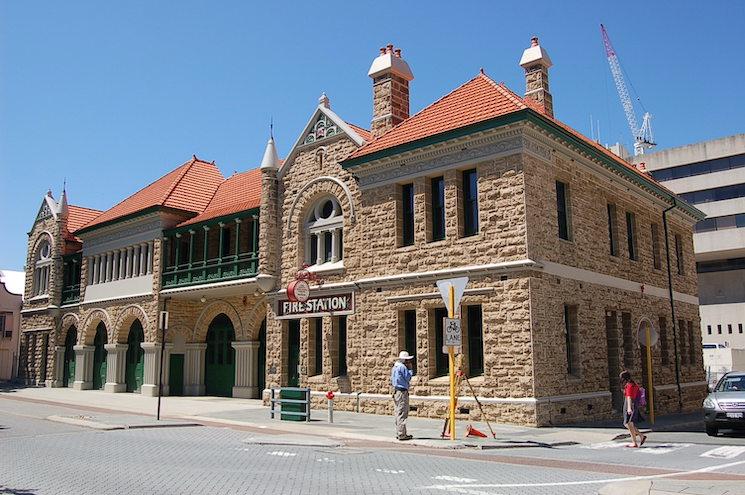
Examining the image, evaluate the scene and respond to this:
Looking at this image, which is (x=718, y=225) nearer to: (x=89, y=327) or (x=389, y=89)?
(x=389, y=89)

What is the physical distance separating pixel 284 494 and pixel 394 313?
1193 cm

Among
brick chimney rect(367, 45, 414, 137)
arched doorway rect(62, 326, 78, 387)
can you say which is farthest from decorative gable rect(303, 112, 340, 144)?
arched doorway rect(62, 326, 78, 387)

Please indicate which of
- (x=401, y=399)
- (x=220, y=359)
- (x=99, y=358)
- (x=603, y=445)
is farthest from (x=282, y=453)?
(x=99, y=358)

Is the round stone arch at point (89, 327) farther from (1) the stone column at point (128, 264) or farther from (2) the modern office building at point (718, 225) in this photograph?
(2) the modern office building at point (718, 225)

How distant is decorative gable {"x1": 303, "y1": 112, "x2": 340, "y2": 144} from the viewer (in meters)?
23.6

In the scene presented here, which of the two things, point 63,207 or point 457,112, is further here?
point 63,207

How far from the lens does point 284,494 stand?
328 inches

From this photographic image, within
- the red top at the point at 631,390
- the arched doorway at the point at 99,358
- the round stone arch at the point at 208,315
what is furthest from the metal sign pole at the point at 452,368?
the arched doorway at the point at 99,358

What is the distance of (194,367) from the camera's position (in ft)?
98.2

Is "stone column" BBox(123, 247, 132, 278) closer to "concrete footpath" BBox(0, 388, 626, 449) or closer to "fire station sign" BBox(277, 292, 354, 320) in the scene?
"concrete footpath" BBox(0, 388, 626, 449)

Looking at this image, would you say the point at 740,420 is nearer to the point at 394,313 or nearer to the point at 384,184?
the point at 394,313

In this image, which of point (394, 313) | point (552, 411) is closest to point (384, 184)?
point (394, 313)

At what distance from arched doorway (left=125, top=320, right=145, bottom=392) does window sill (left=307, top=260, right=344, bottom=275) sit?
12449 mm

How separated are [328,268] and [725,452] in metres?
13.0
